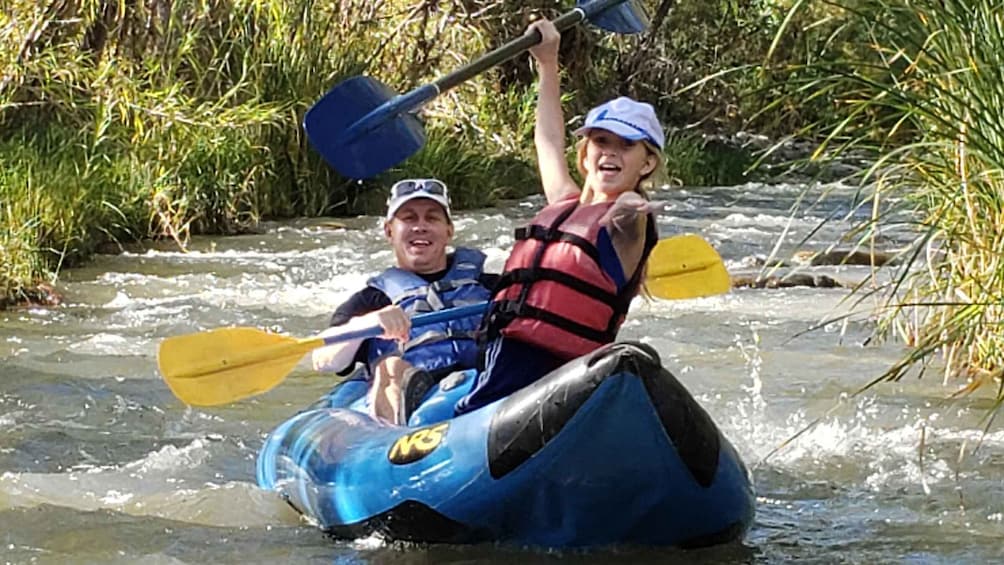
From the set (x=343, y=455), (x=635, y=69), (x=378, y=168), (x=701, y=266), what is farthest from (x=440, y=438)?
(x=635, y=69)

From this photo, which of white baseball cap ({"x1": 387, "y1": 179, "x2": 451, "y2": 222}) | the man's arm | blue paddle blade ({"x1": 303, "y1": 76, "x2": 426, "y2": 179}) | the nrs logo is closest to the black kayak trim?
the nrs logo

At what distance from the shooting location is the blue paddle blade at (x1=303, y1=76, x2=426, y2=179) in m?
4.35

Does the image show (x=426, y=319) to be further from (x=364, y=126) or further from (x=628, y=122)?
(x=364, y=126)

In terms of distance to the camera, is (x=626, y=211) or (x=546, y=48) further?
(x=546, y=48)

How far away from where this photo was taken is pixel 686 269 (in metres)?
3.74

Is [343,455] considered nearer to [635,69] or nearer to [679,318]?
[679,318]

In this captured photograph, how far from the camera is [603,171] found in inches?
127

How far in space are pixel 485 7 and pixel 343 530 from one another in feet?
31.0

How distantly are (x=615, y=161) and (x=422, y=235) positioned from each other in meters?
0.81

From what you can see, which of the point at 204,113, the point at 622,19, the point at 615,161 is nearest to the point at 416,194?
the point at 615,161

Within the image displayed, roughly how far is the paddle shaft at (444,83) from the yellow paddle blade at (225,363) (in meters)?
0.81

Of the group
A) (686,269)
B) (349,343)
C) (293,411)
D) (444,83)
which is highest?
(444,83)

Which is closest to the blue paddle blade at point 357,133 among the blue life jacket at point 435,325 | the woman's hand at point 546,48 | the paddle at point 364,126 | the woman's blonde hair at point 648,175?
the paddle at point 364,126

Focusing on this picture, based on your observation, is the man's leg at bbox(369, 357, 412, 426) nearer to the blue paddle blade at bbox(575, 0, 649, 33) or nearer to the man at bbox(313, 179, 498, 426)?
the man at bbox(313, 179, 498, 426)
